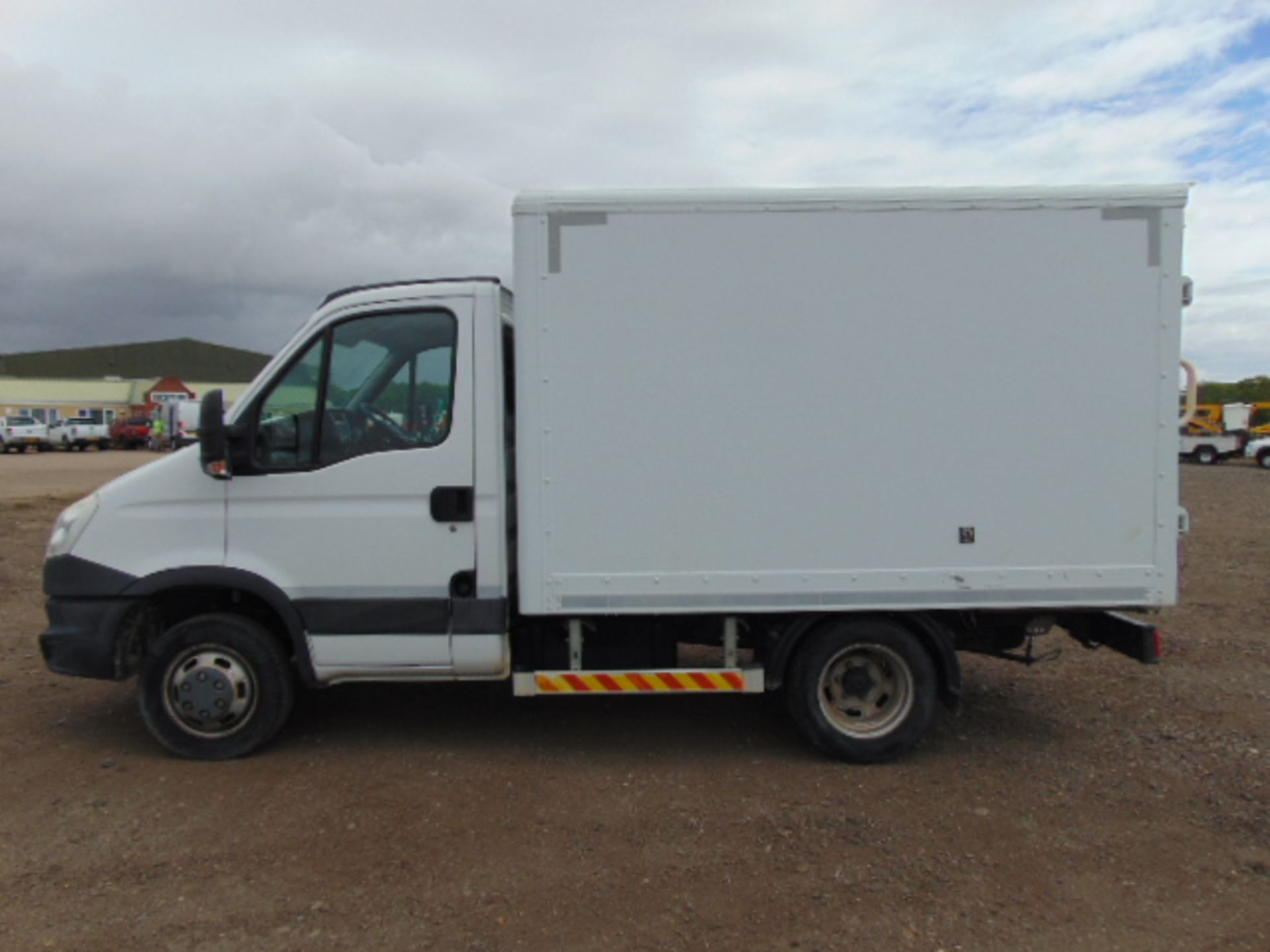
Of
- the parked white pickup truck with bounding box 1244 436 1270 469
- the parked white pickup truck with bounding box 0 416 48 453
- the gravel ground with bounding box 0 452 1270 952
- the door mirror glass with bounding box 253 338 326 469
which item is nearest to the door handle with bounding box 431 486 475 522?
the door mirror glass with bounding box 253 338 326 469

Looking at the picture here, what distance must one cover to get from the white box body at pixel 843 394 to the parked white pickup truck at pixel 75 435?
4702 centimetres

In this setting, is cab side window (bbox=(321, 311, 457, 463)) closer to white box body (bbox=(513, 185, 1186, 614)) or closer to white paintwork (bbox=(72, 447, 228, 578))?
white box body (bbox=(513, 185, 1186, 614))

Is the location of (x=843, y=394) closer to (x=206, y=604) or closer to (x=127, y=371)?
(x=206, y=604)

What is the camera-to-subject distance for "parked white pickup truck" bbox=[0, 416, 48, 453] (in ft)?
135

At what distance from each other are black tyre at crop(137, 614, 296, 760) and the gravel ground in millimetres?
177

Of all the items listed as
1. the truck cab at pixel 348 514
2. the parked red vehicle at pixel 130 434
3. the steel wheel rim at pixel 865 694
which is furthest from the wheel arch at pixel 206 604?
the parked red vehicle at pixel 130 434

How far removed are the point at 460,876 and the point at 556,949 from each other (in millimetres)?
642

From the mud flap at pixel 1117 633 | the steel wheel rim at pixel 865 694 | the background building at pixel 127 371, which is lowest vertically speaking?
the steel wheel rim at pixel 865 694

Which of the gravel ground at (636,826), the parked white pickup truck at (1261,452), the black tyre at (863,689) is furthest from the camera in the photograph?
the parked white pickup truck at (1261,452)

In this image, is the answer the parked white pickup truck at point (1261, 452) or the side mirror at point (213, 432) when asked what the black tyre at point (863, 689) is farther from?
the parked white pickup truck at point (1261, 452)

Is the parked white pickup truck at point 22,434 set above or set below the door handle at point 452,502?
above

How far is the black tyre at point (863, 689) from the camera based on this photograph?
182 inches

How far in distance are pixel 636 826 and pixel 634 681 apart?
783 mm

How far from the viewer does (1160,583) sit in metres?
4.41
